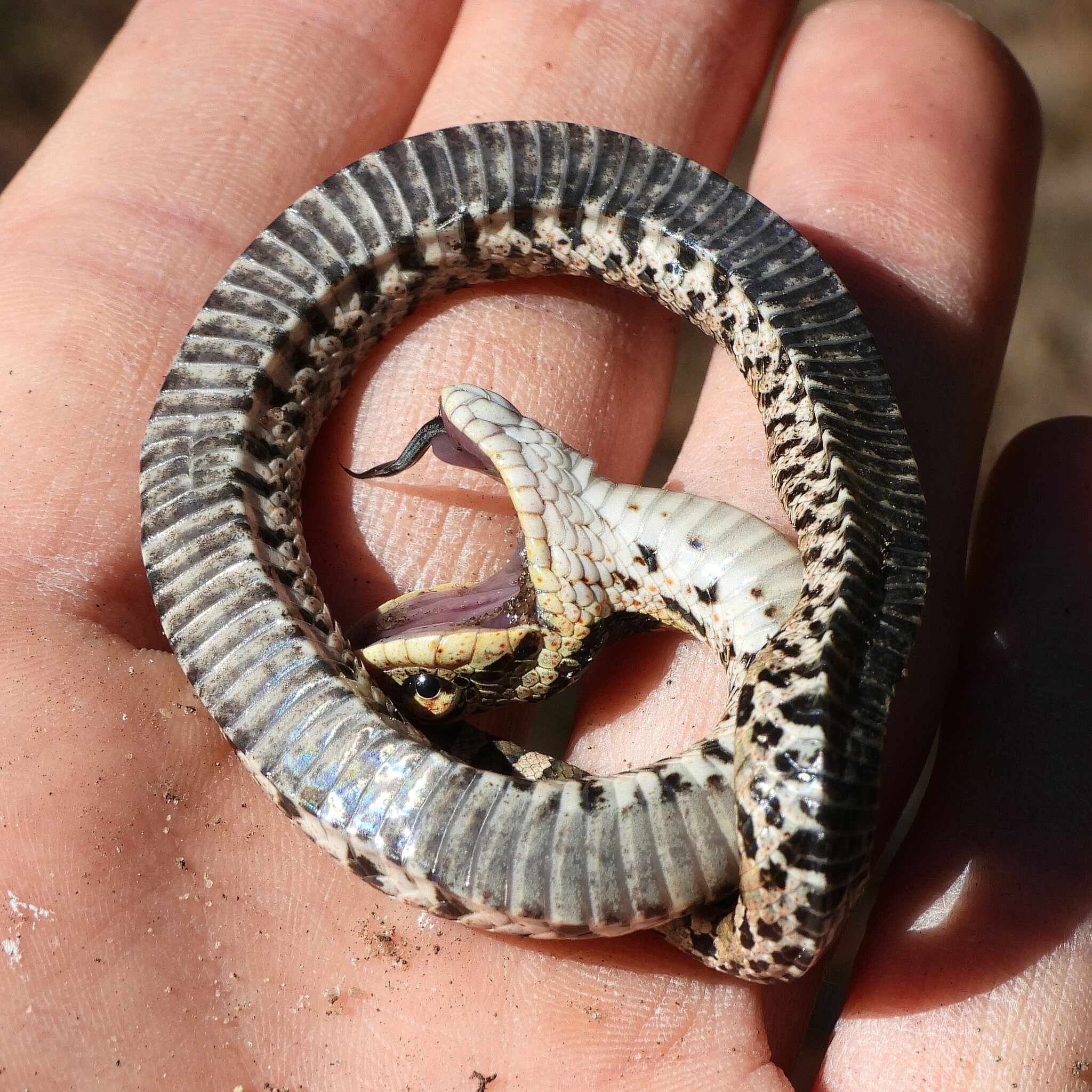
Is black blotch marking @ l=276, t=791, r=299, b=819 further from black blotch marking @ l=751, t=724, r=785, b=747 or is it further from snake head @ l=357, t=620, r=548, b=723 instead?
black blotch marking @ l=751, t=724, r=785, b=747

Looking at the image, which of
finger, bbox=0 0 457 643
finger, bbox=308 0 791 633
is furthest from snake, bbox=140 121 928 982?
finger, bbox=0 0 457 643

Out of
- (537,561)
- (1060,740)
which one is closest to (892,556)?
(1060,740)

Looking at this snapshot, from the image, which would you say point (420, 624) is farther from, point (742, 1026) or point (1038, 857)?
point (1038, 857)

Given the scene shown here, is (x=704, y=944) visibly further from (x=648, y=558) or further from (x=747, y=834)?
(x=648, y=558)

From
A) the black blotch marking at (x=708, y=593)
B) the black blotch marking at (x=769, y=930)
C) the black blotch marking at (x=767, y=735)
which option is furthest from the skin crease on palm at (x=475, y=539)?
the black blotch marking at (x=767, y=735)

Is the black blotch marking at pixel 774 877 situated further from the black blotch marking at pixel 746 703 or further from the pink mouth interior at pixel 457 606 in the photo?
the pink mouth interior at pixel 457 606
